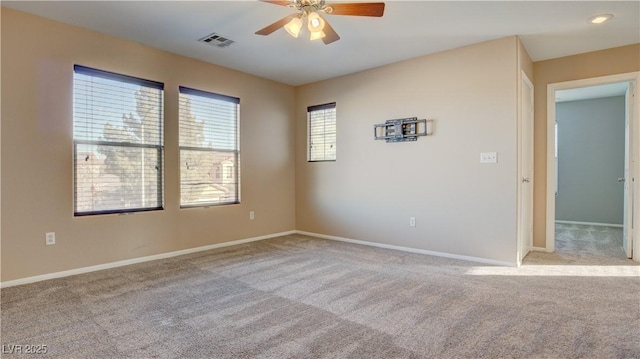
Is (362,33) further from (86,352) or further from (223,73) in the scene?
(86,352)

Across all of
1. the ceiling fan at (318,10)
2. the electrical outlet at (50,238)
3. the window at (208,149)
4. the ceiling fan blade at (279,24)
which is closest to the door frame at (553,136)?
the ceiling fan at (318,10)

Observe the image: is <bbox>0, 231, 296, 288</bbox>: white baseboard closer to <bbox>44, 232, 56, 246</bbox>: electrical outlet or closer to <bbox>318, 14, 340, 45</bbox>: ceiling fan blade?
<bbox>44, 232, 56, 246</bbox>: electrical outlet

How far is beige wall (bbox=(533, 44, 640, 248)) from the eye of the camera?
13.6ft

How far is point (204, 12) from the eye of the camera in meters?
3.17

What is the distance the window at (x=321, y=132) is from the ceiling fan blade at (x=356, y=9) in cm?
291

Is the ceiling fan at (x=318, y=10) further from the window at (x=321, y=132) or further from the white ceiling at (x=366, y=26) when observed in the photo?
the window at (x=321, y=132)

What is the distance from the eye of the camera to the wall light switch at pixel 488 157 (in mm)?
3873

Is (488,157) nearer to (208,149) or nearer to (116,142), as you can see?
(208,149)

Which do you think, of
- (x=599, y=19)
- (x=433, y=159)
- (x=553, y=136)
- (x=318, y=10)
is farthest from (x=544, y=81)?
(x=318, y=10)

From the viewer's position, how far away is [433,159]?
4.34m

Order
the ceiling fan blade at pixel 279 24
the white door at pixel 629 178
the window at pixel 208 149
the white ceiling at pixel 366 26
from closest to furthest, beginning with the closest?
the ceiling fan blade at pixel 279 24 < the white ceiling at pixel 366 26 < the white door at pixel 629 178 < the window at pixel 208 149

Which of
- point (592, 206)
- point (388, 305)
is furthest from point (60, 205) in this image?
point (592, 206)

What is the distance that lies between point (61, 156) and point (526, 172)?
5.41 metres

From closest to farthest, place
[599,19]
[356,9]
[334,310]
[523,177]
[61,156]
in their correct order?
[356,9], [334,310], [599,19], [61,156], [523,177]
